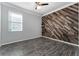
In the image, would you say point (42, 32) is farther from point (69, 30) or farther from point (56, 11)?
point (69, 30)

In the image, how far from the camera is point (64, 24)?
5.01m

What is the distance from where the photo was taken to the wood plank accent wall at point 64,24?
170 inches

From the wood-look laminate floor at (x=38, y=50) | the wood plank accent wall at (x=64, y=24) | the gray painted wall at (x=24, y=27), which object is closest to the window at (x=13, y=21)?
the gray painted wall at (x=24, y=27)

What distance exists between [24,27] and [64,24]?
2498mm

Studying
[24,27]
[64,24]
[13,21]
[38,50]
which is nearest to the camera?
[38,50]

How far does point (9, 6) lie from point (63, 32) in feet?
10.8

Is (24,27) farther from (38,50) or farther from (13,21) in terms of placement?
(38,50)

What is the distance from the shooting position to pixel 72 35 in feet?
14.6

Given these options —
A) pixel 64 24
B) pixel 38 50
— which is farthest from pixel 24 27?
pixel 38 50

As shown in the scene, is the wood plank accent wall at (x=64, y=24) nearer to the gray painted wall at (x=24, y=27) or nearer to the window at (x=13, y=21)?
the gray painted wall at (x=24, y=27)

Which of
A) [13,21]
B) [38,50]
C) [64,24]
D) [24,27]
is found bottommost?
[38,50]

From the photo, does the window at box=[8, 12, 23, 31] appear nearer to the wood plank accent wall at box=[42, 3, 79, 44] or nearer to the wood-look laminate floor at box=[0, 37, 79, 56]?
the wood-look laminate floor at box=[0, 37, 79, 56]

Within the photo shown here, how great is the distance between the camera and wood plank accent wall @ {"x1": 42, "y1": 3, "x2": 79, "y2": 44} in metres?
4.32

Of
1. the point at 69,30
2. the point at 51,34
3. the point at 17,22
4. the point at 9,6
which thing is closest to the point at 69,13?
the point at 69,30
